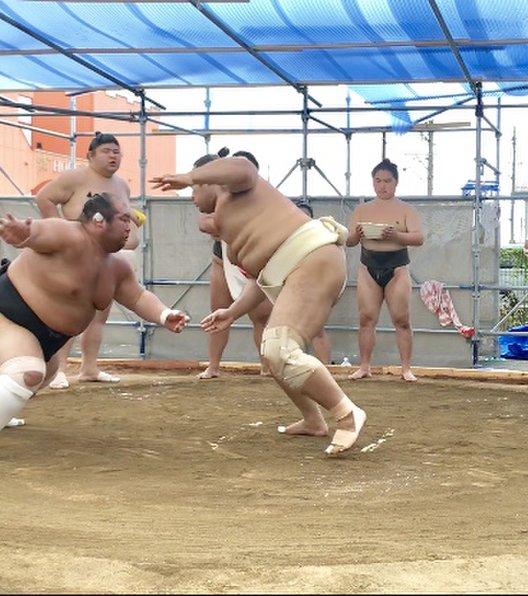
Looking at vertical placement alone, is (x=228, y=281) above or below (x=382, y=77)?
below

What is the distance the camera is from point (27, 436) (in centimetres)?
443

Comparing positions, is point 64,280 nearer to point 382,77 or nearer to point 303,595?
point 303,595

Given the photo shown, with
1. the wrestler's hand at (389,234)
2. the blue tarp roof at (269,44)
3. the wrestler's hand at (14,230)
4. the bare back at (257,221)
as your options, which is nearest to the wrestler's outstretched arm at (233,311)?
the bare back at (257,221)

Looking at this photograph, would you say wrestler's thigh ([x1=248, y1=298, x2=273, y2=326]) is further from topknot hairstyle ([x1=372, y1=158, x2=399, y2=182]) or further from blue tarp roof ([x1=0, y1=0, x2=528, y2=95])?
blue tarp roof ([x1=0, y1=0, x2=528, y2=95])

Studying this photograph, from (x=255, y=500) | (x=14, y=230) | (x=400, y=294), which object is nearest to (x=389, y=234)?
(x=400, y=294)

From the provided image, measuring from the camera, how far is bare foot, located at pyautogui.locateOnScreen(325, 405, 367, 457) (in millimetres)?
3949

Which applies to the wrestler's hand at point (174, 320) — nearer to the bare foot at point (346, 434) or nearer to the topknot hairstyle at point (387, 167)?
the bare foot at point (346, 434)

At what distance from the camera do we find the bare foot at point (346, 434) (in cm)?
395

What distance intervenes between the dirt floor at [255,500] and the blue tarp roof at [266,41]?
249 centimetres

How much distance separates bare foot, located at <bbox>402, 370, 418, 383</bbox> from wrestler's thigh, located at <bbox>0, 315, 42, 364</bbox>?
3.44 metres

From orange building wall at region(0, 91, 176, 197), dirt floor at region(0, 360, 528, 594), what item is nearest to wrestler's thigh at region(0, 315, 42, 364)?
dirt floor at region(0, 360, 528, 594)

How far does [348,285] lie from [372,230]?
1.85 meters

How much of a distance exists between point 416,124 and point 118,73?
2995 mm

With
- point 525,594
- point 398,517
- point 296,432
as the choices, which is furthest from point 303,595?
point 296,432
